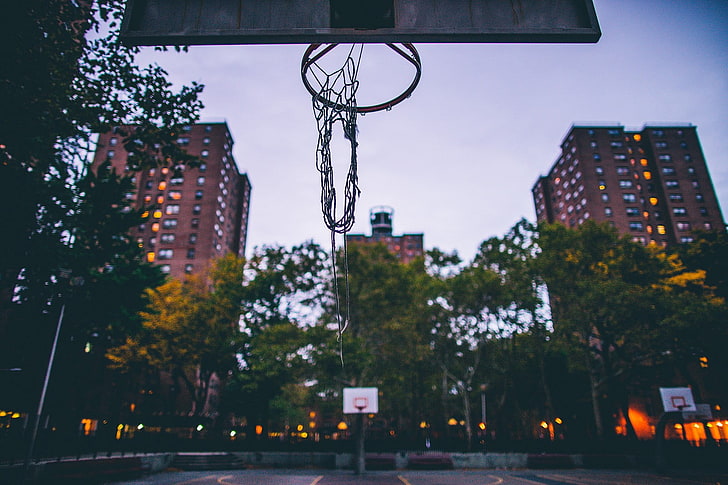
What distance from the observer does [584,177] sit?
66.7 m

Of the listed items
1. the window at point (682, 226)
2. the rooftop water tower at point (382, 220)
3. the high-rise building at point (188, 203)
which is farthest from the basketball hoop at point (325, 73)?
the window at point (682, 226)

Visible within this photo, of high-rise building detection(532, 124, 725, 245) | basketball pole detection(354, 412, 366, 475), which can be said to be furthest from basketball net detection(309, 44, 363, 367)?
high-rise building detection(532, 124, 725, 245)

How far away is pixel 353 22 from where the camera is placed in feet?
11.7

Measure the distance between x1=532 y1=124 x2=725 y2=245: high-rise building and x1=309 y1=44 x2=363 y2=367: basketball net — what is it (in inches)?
2706

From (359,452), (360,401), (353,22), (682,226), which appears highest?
(682,226)

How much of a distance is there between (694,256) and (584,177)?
39.8 meters

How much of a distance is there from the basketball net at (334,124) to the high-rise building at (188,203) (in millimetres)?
53380

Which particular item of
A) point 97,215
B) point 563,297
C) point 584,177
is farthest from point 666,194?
point 97,215

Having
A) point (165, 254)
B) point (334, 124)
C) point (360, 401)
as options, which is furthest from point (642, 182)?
point (334, 124)

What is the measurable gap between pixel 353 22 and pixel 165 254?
200 feet

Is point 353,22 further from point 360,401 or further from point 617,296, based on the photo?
point 617,296

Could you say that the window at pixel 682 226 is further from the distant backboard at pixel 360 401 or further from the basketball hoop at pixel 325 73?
the basketball hoop at pixel 325 73

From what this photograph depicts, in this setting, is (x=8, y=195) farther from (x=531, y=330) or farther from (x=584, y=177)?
(x=584, y=177)

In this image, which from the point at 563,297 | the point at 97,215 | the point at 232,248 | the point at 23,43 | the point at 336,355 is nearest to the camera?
the point at 23,43
